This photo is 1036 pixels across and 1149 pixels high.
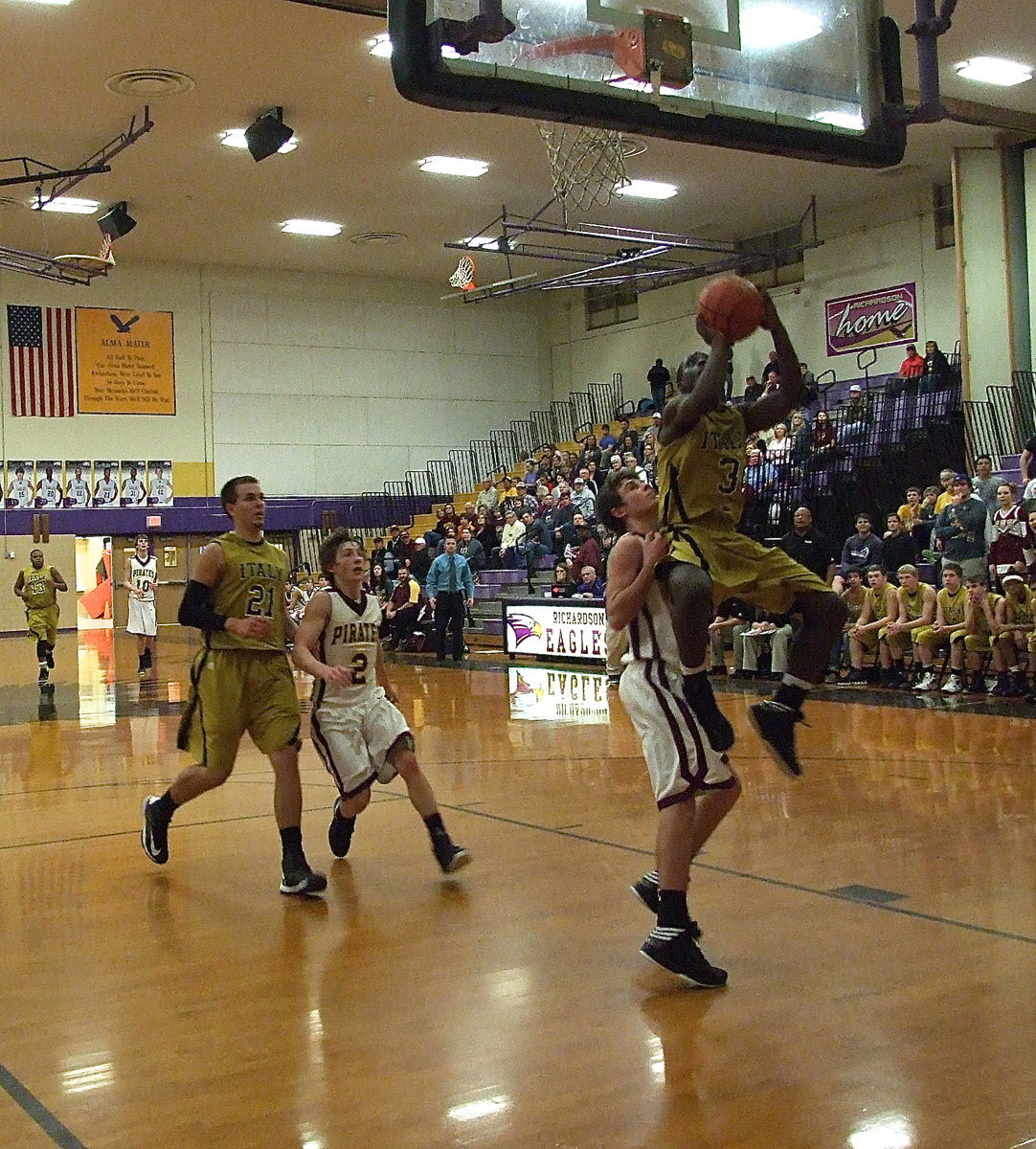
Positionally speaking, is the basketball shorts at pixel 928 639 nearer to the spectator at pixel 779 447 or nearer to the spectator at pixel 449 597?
the spectator at pixel 779 447

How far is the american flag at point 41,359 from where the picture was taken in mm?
27062

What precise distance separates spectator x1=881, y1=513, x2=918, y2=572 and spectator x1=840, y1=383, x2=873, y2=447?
15.2 ft

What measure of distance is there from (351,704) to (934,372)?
633 inches

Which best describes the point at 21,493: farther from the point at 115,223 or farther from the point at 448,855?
the point at 448,855

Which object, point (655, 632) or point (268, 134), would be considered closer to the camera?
point (655, 632)

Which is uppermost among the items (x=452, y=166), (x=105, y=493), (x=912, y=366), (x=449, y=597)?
(x=452, y=166)

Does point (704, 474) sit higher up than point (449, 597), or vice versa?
point (704, 474)

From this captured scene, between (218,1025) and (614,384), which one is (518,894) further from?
(614,384)

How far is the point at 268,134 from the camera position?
58.6 feet

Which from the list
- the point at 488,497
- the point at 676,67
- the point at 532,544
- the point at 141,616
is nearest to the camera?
the point at 676,67

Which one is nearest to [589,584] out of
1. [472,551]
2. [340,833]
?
[472,551]

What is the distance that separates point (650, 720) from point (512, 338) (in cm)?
2843

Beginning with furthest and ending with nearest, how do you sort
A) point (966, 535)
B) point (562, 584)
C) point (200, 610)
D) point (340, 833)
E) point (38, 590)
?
point (38, 590)
point (562, 584)
point (966, 535)
point (340, 833)
point (200, 610)

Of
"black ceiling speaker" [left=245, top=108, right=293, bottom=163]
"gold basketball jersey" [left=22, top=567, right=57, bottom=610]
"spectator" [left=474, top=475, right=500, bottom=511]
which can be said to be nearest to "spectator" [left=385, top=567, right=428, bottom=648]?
"gold basketball jersey" [left=22, top=567, right=57, bottom=610]
